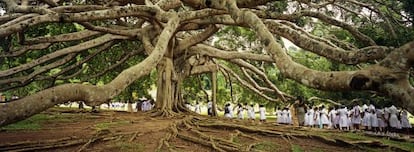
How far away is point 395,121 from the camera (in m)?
11.3

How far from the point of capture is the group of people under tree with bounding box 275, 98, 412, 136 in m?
11.5

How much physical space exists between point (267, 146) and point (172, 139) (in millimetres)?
1857

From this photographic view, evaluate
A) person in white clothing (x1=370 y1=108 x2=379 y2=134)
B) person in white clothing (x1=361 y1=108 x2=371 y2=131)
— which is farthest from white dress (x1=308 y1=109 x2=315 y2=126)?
person in white clothing (x1=370 y1=108 x2=379 y2=134)

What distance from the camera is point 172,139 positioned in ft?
25.7

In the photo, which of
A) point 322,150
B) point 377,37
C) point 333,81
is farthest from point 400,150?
point 333,81

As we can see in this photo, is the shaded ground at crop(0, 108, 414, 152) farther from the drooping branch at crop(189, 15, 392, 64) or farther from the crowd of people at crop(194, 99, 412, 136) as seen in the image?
the drooping branch at crop(189, 15, 392, 64)

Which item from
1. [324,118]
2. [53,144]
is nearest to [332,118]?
[324,118]

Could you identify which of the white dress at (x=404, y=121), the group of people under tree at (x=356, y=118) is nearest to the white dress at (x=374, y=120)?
the group of people under tree at (x=356, y=118)

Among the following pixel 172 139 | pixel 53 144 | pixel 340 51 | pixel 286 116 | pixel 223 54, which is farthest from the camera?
pixel 286 116

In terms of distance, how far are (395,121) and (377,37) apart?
2.57 meters

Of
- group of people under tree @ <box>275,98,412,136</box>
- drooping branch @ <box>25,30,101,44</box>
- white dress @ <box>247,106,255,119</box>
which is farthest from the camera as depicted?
white dress @ <box>247,106,255,119</box>

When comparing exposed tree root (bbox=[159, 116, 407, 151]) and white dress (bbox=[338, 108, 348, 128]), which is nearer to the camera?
exposed tree root (bbox=[159, 116, 407, 151])

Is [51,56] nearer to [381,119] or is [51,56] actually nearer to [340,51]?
[340,51]

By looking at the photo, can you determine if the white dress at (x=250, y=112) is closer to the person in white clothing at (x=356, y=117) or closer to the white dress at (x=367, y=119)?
the person in white clothing at (x=356, y=117)
